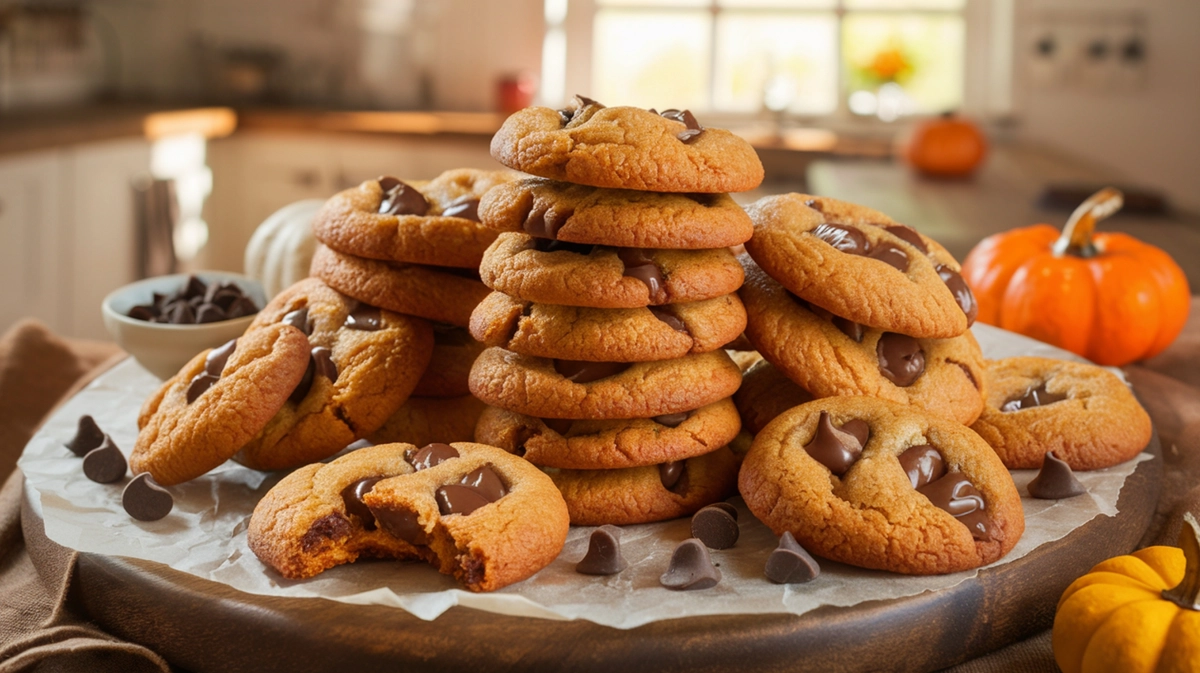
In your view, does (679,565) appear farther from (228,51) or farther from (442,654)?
(228,51)

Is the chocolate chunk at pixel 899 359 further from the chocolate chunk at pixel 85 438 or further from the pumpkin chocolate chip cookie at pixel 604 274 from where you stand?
the chocolate chunk at pixel 85 438

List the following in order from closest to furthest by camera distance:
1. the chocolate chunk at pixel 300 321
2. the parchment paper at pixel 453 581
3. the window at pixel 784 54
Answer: the parchment paper at pixel 453 581 → the chocolate chunk at pixel 300 321 → the window at pixel 784 54

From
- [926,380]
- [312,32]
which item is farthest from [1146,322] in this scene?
[312,32]

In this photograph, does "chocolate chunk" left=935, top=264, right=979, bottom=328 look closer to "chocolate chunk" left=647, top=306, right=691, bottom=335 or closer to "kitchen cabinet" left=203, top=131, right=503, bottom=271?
"chocolate chunk" left=647, top=306, right=691, bottom=335

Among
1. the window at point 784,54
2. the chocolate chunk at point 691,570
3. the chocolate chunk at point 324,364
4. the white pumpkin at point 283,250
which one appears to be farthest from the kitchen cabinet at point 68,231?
the chocolate chunk at point 691,570

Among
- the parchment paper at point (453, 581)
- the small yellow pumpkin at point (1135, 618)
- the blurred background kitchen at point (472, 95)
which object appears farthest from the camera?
the blurred background kitchen at point (472, 95)

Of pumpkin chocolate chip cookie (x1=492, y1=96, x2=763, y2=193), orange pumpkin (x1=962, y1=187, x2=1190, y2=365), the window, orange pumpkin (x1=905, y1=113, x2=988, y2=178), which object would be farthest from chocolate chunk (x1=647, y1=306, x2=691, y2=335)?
the window
